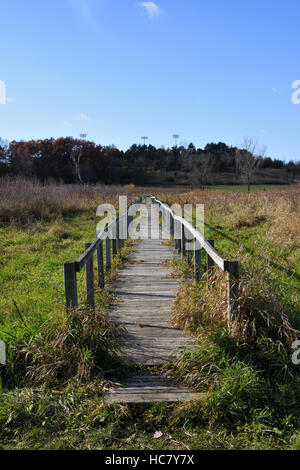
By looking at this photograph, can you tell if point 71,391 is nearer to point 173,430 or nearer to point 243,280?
point 173,430

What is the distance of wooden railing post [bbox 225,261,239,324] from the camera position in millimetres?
4078

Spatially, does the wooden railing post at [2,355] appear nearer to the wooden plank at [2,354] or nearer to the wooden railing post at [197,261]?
the wooden plank at [2,354]

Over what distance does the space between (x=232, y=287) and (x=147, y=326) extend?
1.44 meters

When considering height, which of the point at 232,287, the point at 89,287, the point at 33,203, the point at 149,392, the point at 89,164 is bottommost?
A: the point at 149,392

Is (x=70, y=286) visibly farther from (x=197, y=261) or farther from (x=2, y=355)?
(x=197, y=261)

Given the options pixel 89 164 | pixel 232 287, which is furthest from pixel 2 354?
pixel 89 164

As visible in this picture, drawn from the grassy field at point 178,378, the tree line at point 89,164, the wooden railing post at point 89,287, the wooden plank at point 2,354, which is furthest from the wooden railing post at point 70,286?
the tree line at point 89,164

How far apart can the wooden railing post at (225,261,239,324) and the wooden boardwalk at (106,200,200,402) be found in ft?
2.24

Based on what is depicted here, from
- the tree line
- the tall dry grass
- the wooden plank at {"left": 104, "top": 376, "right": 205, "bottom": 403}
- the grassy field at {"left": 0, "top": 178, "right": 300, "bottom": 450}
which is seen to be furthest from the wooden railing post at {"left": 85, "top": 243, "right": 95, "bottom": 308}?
the tree line

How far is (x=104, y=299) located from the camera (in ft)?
19.4

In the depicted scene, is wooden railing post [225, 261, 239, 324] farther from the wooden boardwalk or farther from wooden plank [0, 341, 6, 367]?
wooden plank [0, 341, 6, 367]

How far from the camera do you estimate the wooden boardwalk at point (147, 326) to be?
11.5ft

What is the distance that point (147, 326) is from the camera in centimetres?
503
